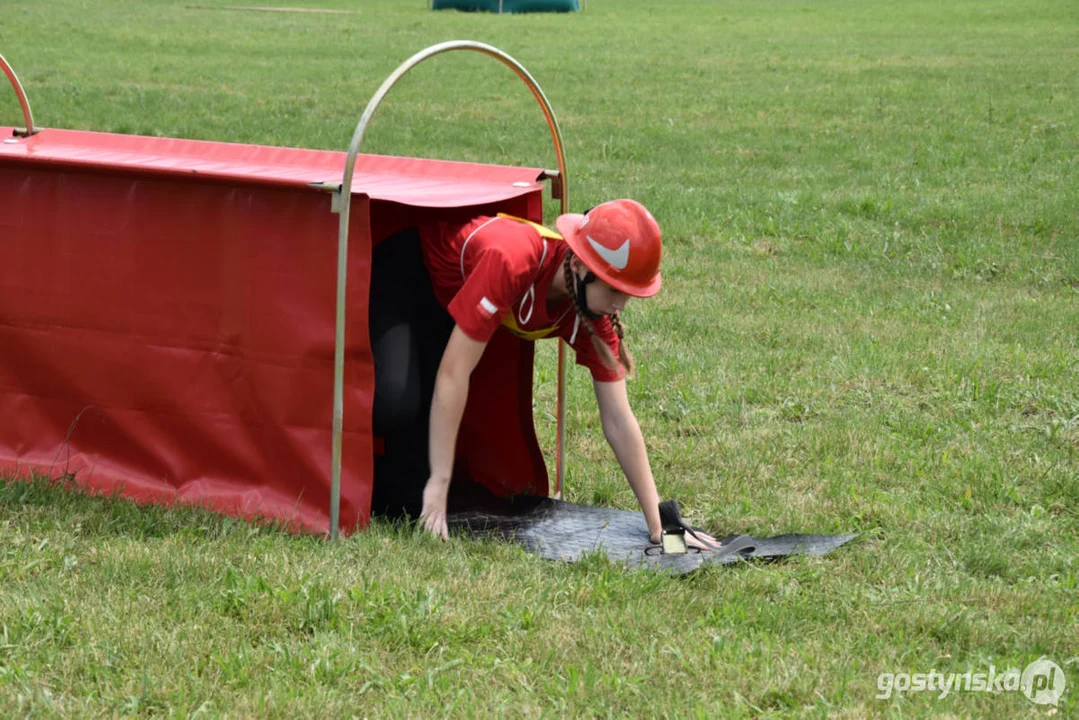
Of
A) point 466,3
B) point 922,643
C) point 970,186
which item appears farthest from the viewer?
point 466,3

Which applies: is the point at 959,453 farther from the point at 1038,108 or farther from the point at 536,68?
the point at 536,68

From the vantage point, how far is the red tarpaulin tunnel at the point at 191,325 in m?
4.27

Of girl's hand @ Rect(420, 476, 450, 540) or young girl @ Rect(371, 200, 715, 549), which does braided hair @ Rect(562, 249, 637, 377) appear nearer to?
young girl @ Rect(371, 200, 715, 549)

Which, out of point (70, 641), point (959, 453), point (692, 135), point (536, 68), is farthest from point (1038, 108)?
point (70, 641)

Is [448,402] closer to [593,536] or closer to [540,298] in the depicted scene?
[540,298]

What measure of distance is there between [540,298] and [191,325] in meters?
1.22

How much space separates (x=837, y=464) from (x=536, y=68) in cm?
1501

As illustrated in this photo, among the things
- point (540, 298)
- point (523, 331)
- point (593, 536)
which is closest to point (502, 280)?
point (540, 298)

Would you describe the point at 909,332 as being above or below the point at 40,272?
below

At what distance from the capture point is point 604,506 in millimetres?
5008

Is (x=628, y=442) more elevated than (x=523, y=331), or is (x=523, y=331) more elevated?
(x=523, y=331)

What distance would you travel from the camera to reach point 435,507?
4.25 meters

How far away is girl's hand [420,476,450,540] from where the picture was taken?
4.22 metres

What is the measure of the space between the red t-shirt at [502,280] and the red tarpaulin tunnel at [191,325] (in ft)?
0.47
